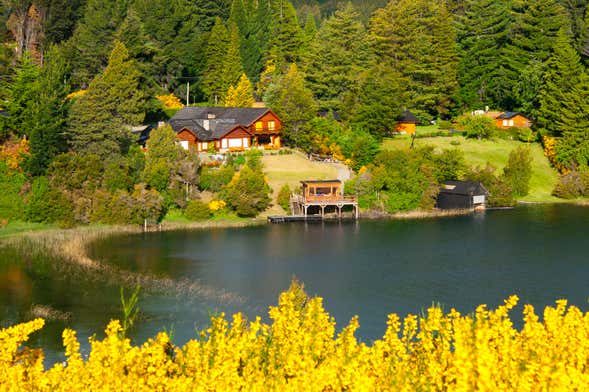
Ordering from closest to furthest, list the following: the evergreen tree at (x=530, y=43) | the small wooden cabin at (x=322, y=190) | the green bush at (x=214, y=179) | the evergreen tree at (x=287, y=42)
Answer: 1. the small wooden cabin at (x=322, y=190)
2. the green bush at (x=214, y=179)
3. the evergreen tree at (x=530, y=43)
4. the evergreen tree at (x=287, y=42)

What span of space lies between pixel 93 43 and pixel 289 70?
59.6 feet

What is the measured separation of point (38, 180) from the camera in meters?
58.6

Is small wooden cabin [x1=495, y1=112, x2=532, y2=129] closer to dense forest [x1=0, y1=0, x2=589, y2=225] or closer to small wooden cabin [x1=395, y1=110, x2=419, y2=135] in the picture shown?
dense forest [x1=0, y1=0, x2=589, y2=225]

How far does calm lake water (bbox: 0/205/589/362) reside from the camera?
38250mm

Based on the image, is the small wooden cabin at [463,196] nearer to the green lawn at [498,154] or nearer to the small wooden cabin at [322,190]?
the green lawn at [498,154]

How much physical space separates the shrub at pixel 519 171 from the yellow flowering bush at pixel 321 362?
52.2 metres

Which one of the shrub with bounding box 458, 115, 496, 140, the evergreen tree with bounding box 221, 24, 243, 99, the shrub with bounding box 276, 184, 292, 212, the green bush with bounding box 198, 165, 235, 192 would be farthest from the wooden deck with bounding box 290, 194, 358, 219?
the evergreen tree with bounding box 221, 24, 243, 99

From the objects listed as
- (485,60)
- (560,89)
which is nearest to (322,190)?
(560,89)

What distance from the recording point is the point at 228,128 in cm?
7219

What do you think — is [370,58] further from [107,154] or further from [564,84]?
[107,154]

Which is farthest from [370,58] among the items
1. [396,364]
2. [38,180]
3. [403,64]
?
[396,364]

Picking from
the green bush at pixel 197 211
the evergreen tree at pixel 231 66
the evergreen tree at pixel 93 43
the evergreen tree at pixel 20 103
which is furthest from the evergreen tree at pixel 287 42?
the green bush at pixel 197 211

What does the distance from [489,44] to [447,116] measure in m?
8.25

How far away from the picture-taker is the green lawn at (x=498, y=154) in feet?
238
